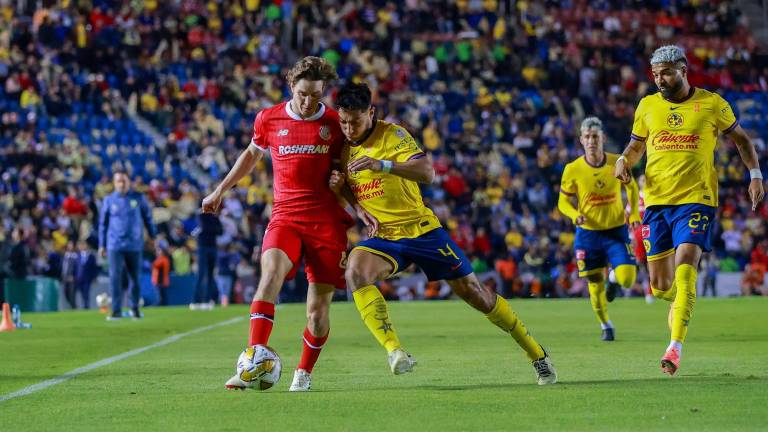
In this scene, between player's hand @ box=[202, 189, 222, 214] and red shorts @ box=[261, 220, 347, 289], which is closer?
red shorts @ box=[261, 220, 347, 289]

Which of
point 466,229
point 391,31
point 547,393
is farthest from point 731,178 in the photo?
point 547,393

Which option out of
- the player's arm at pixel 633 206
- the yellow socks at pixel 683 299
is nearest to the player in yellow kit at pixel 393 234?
the yellow socks at pixel 683 299

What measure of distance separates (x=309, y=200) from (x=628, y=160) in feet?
9.90

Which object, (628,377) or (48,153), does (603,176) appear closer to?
(628,377)

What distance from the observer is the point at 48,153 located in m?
33.3

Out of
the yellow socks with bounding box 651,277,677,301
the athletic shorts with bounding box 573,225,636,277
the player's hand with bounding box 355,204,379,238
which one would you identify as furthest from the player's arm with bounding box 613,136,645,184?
Answer: the athletic shorts with bounding box 573,225,636,277

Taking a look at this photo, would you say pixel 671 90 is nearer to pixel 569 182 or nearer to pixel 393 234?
pixel 393 234

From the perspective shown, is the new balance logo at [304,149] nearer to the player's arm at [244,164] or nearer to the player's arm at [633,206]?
the player's arm at [244,164]

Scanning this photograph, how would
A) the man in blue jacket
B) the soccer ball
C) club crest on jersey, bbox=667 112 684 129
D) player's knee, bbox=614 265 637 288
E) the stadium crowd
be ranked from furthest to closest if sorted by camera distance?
1. the stadium crowd
2. the man in blue jacket
3. player's knee, bbox=614 265 637 288
4. club crest on jersey, bbox=667 112 684 129
5. the soccer ball

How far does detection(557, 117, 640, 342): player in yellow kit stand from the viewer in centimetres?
1585

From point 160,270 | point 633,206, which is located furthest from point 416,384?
point 160,270

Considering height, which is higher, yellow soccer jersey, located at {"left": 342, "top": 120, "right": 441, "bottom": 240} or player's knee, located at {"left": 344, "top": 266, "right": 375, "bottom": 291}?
yellow soccer jersey, located at {"left": 342, "top": 120, "right": 441, "bottom": 240}

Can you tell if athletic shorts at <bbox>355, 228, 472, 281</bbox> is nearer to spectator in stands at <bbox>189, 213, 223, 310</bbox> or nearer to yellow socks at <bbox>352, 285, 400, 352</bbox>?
yellow socks at <bbox>352, 285, 400, 352</bbox>

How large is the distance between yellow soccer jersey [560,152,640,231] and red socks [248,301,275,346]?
7.87 m
